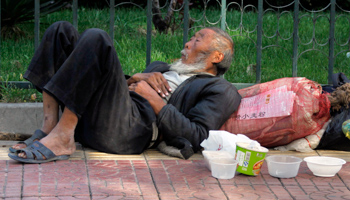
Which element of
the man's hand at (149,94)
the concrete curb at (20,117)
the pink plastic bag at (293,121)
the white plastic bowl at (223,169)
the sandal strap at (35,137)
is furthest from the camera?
the concrete curb at (20,117)

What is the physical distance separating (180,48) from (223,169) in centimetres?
253

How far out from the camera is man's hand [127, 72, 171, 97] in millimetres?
4008

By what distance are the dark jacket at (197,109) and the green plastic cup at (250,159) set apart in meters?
0.41

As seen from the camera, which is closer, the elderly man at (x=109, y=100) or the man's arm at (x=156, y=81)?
the elderly man at (x=109, y=100)

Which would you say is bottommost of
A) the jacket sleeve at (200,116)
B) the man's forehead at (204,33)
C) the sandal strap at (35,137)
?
the sandal strap at (35,137)

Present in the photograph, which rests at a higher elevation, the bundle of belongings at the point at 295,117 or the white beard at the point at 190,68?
the white beard at the point at 190,68

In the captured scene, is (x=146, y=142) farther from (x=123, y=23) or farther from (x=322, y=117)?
(x=123, y=23)

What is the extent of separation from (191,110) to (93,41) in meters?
0.82

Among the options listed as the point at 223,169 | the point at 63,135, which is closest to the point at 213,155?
A: the point at 223,169

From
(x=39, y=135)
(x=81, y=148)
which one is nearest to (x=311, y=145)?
(x=81, y=148)

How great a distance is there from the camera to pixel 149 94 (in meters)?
3.89

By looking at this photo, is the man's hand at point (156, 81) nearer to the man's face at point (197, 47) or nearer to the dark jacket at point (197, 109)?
the dark jacket at point (197, 109)

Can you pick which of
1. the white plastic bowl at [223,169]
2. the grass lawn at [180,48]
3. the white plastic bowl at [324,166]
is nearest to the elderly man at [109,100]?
the white plastic bowl at [223,169]

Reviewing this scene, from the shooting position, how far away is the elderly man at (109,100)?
3.50 m
